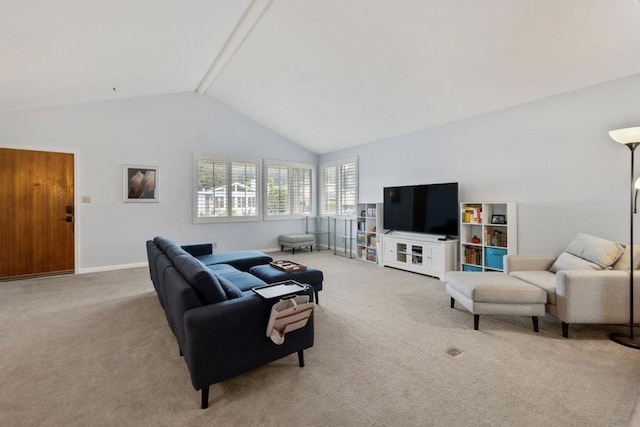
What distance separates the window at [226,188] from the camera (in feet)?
20.7

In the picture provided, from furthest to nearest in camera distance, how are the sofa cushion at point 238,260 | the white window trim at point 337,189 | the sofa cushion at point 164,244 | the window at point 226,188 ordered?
the white window trim at point 337,189
the window at point 226,188
the sofa cushion at point 238,260
the sofa cushion at point 164,244

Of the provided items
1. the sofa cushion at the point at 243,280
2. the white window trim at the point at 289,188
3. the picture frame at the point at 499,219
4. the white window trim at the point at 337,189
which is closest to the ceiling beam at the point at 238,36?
the white window trim at the point at 289,188

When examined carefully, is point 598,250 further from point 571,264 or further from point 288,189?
point 288,189

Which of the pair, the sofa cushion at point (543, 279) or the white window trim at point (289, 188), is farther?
the white window trim at point (289, 188)

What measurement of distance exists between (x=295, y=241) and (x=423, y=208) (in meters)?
3.10

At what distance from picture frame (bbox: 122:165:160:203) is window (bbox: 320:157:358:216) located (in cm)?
387

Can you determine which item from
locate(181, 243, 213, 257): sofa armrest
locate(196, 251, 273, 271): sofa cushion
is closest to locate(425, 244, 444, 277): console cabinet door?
locate(196, 251, 273, 271): sofa cushion

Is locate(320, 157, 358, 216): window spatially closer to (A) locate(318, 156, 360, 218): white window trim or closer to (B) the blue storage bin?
(A) locate(318, 156, 360, 218): white window trim

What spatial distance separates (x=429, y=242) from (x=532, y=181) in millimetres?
1632

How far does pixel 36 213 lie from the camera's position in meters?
4.83

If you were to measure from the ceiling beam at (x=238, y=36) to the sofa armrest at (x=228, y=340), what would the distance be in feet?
10.9

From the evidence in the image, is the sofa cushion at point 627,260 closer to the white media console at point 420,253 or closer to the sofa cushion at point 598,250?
the sofa cushion at point 598,250

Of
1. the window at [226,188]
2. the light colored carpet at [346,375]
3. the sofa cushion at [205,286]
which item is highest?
the window at [226,188]

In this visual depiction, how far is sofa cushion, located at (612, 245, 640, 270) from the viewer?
2791 mm
